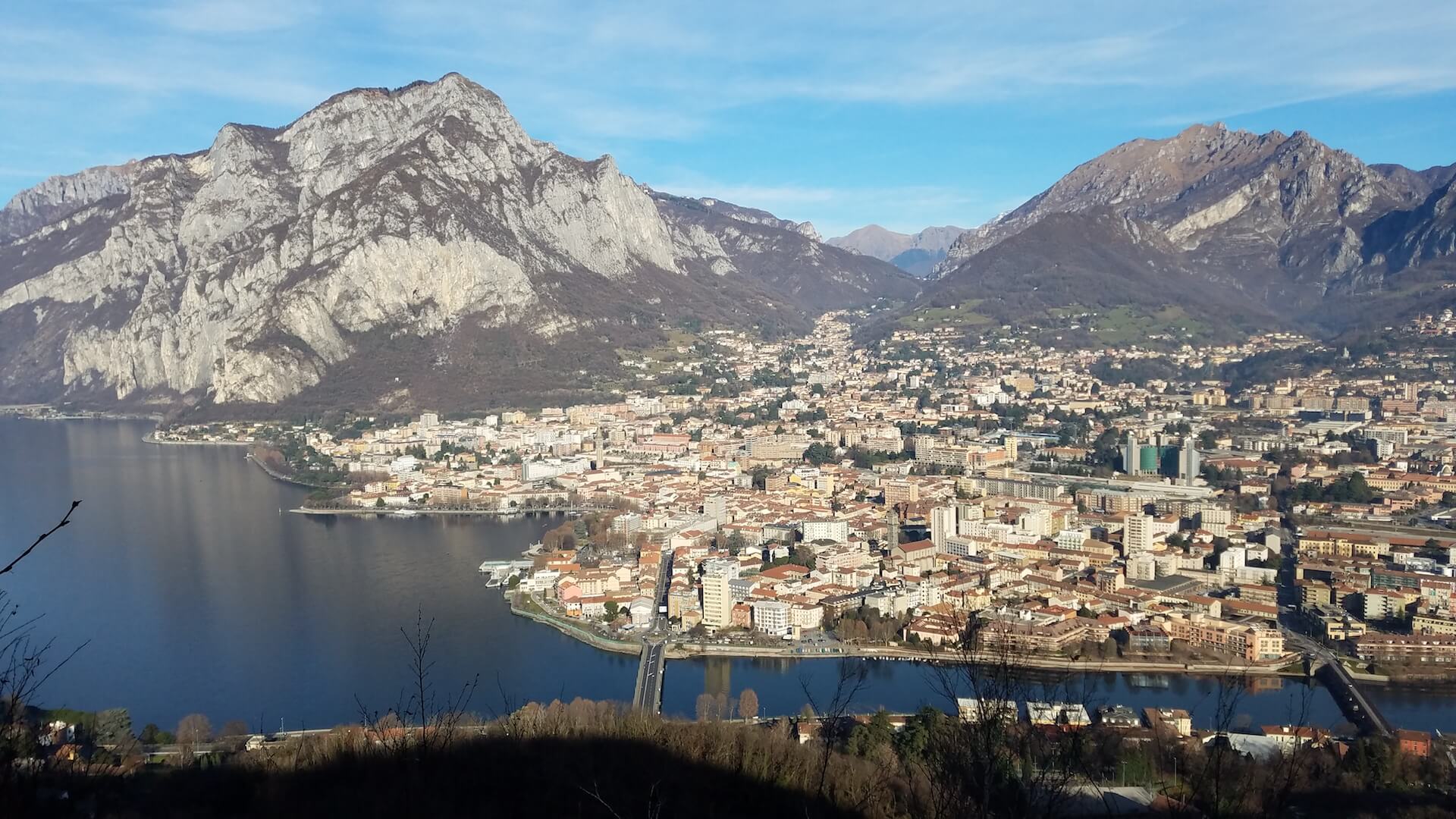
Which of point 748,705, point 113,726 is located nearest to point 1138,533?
point 748,705

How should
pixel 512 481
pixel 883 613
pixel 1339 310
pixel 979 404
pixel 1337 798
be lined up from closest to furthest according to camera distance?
pixel 1337 798, pixel 883 613, pixel 512 481, pixel 979 404, pixel 1339 310

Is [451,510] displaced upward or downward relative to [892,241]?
downward

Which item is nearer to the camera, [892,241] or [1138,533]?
[1138,533]

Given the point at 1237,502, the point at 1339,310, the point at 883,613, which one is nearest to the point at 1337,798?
the point at 883,613

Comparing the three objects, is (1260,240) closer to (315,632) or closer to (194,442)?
(194,442)

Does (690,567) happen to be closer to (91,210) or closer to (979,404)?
(979,404)
